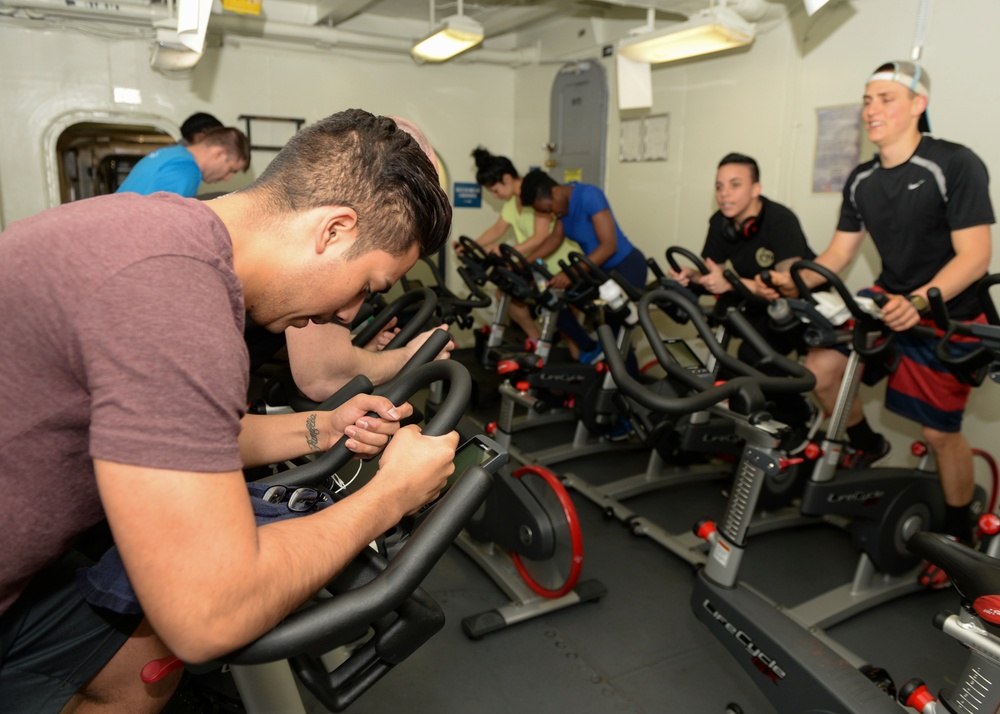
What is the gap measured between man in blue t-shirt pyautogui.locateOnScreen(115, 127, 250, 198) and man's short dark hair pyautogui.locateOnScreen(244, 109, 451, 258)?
1856 millimetres

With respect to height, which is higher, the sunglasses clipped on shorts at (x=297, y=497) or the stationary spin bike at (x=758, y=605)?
the sunglasses clipped on shorts at (x=297, y=497)

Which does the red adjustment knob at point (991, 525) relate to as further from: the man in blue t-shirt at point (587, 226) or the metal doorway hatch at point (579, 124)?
the metal doorway hatch at point (579, 124)

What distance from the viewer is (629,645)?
249cm

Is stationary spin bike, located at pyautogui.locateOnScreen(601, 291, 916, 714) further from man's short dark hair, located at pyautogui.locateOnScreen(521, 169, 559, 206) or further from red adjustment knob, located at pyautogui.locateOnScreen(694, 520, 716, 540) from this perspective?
man's short dark hair, located at pyautogui.locateOnScreen(521, 169, 559, 206)

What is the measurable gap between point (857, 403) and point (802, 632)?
75.0 inches

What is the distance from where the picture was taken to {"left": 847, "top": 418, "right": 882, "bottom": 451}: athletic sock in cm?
333

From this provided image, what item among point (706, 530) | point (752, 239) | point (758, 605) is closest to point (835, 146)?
point (752, 239)

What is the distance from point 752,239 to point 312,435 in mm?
3027

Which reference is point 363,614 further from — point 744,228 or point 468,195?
point 468,195

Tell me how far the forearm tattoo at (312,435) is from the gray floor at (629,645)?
115 cm

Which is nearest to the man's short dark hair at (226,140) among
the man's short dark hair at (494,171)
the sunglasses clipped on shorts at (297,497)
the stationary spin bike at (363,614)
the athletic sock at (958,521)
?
the man's short dark hair at (494,171)

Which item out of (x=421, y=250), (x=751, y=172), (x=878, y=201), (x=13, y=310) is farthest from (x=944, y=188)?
(x=13, y=310)

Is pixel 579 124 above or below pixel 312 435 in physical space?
above

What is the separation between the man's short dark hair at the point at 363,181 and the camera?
Answer: 980 millimetres
